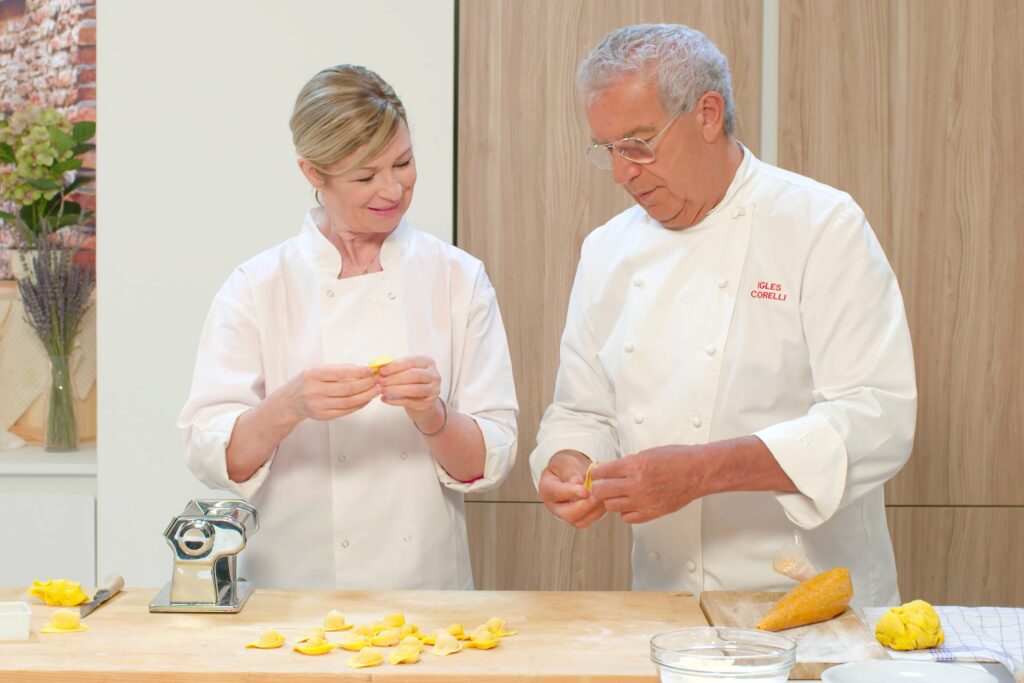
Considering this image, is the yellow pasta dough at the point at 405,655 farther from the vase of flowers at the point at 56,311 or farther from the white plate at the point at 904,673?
the vase of flowers at the point at 56,311

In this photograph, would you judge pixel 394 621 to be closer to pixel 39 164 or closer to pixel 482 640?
pixel 482 640

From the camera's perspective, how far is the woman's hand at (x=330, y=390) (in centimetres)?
174

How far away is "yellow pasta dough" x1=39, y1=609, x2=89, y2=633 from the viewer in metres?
1.53

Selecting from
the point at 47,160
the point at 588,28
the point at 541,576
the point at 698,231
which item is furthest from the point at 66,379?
the point at 698,231

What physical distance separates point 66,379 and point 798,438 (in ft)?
6.50

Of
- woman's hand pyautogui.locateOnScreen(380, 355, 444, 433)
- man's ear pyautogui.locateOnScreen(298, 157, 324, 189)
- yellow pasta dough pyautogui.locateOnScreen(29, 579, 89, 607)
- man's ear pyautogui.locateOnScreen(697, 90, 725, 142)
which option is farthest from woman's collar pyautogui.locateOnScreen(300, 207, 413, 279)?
yellow pasta dough pyautogui.locateOnScreen(29, 579, 89, 607)

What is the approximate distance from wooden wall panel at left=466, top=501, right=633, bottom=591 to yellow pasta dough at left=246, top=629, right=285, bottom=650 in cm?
126

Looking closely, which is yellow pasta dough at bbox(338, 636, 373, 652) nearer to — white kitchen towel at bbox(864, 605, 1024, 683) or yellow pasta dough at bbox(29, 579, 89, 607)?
yellow pasta dough at bbox(29, 579, 89, 607)

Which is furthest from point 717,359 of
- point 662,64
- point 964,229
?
point 964,229

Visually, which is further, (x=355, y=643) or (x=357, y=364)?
(x=357, y=364)

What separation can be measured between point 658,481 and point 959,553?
1360mm

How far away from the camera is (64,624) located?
60.3 inches

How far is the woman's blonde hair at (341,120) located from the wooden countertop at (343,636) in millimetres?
698

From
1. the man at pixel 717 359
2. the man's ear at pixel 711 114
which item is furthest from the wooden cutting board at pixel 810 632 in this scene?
the man's ear at pixel 711 114
